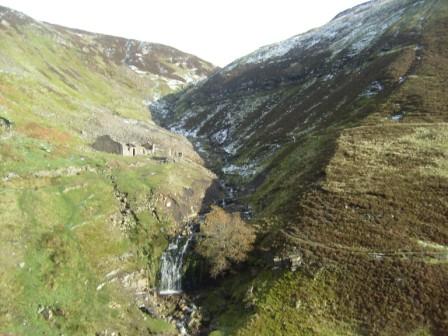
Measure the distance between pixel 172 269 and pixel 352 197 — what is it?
26.0 m

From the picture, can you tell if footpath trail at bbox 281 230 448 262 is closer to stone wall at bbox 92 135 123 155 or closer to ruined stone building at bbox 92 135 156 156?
ruined stone building at bbox 92 135 156 156

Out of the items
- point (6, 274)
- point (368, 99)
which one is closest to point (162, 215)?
point (6, 274)

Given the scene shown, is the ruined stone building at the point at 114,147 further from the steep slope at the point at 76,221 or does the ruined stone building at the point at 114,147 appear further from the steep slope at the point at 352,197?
the steep slope at the point at 352,197

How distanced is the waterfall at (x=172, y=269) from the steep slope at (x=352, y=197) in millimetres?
5647

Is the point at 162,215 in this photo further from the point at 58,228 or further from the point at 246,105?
the point at 246,105

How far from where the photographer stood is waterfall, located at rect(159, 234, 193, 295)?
2122 inches

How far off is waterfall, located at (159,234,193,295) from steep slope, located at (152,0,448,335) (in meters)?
5.65

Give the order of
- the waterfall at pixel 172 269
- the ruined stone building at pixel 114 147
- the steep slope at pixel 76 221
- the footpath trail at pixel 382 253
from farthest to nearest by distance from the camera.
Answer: the ruined stone building at pixel 114 147
the waterfall at pixel 172 269
the footpath trail at pixel 382 253
the steep slope at pixel 76 221

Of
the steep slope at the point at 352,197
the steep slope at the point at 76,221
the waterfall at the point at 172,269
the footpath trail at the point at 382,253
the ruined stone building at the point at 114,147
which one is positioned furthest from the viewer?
the ruined stone building at the point at 114,147

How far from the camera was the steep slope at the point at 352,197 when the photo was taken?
4434 centimetres

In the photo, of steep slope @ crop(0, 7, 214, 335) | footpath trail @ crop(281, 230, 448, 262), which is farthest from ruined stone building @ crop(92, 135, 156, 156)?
footpath trail @ crop(281, 230, 448, 262)

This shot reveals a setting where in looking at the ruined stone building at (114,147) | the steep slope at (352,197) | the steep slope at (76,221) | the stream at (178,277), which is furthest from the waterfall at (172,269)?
the ruined stone building at (114,147)

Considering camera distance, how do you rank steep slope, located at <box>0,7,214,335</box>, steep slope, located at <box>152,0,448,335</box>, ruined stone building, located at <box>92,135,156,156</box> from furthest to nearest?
ruined stone building, located at <box>92,135,156,156</box> → steep slope, located at <box>152,0,448,335</box> → steep slope, located at <box>0,7,214,335</box>

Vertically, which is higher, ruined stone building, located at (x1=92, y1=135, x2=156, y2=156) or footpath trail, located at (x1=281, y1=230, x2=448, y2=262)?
ruined stone building, located at (x1=92, y1=135, x2=156, y2=156)
